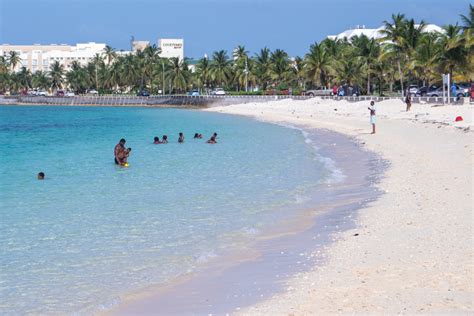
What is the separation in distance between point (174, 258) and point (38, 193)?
10.1 metres

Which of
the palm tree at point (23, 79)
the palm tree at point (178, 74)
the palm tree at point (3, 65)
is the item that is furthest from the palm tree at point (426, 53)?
the palm tree at point (3, 65)

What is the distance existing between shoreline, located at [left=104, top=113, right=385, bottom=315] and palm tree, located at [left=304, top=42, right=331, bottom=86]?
243ft

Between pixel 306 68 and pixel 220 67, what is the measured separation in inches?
1229

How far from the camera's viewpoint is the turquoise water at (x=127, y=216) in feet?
34.1

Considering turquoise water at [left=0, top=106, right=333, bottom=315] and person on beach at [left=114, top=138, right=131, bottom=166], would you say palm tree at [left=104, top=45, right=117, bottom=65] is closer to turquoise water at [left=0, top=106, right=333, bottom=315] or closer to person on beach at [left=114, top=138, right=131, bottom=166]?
turquoise water at [left=0, top=106, right=333, bottom=315]

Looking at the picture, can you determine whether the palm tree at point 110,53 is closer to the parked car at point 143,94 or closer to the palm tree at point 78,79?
the palm tree at point 78,79

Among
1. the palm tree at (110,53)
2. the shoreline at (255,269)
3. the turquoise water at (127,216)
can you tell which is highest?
the palm tree at (110,53)

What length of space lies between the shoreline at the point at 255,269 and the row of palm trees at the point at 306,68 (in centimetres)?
3939

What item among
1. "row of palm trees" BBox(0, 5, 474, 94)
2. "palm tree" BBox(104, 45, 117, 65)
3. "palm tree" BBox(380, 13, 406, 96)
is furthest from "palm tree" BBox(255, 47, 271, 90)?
"palm tree" BBox(104, 45, 117, 65)

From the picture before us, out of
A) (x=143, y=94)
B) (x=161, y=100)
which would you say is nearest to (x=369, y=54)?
(x=161, y=100)

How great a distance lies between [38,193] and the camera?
68.1ft

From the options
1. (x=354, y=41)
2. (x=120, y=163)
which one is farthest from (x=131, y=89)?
(x=120, y=163)

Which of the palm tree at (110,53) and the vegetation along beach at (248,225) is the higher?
the palm tree at (110,53)

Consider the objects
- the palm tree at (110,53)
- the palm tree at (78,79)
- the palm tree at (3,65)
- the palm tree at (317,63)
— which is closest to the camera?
the palm tree at (317,63)
